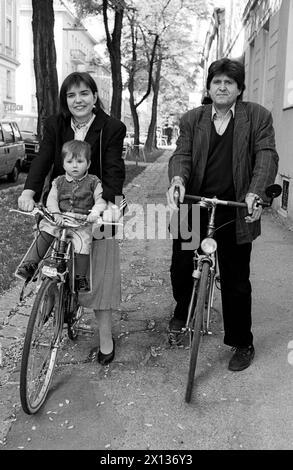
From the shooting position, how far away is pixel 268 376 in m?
3.63

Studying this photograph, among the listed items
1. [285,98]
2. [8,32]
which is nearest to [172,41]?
[8,32]

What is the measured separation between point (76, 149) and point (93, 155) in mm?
208

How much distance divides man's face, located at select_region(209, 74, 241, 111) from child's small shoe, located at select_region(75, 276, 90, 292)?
137 centimetres

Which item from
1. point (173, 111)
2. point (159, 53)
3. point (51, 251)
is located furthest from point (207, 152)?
point (173, 111)

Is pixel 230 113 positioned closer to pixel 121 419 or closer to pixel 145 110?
pixel 121 419

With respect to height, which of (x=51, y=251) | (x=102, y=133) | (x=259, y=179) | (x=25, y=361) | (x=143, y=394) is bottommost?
(x=143, y=394)

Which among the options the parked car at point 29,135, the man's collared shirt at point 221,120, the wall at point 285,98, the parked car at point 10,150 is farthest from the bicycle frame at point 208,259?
the parked car at point 29,135

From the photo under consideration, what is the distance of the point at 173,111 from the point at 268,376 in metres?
58.2

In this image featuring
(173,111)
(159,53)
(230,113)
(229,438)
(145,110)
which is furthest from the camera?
(145,110)

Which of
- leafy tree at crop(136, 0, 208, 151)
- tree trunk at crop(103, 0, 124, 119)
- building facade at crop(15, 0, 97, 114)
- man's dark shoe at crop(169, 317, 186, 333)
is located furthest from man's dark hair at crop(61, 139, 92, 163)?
building facade at crop(15, 0, 97, 114)

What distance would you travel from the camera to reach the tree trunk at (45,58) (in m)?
10.3

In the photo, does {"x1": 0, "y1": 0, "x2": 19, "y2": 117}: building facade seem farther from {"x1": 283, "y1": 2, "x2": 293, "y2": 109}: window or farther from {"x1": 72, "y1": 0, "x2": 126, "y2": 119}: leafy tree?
{"x1": 283, "y1": 2, "x2": 293, "y2": 109}: window

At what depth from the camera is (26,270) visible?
3.36 m

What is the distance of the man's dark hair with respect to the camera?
325 centimetres
